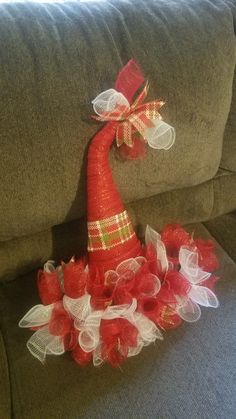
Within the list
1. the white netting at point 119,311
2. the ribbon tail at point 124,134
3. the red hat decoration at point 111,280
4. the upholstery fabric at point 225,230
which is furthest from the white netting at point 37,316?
the upholstery fabric at point 225,230

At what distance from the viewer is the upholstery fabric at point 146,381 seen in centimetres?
64

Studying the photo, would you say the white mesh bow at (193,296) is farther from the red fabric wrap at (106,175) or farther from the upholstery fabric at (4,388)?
the upholstery fabric at (4,388)

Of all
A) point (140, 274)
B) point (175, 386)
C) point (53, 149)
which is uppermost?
point (53, 149)

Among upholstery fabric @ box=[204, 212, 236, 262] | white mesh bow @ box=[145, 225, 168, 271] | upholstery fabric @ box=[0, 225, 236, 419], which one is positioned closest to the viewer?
upholstery fabric @ box=[0, 225, 236, 419]

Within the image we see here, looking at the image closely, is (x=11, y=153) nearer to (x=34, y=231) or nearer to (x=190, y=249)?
(x=34, y=231)

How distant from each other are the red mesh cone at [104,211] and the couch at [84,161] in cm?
4

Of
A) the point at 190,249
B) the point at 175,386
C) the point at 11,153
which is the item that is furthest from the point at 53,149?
the point at 175,386

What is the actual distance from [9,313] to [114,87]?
0.52 meters

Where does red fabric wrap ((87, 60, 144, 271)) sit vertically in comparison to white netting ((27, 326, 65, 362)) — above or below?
above

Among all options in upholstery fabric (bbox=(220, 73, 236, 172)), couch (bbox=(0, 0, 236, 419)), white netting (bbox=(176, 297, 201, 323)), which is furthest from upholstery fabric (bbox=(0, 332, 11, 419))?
upholstery fabric (bbox=(220, 73, 236, 172))

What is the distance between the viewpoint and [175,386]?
666 mm

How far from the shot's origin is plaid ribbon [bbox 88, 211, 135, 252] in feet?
2.28

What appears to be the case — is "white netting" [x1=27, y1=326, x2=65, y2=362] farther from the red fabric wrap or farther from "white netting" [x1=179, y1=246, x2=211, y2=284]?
"white netting" [x1=179, y1=246, x2=211, y2=284]

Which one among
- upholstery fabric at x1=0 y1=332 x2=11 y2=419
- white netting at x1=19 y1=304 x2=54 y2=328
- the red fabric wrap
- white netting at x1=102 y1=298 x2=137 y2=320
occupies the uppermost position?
the red fabric wrap
